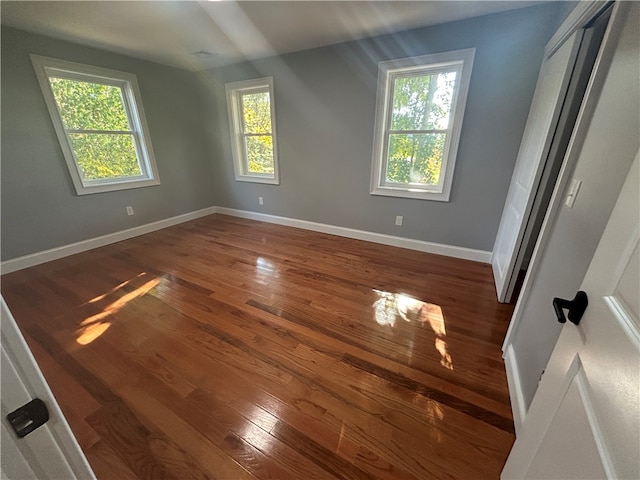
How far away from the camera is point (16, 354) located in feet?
1.28

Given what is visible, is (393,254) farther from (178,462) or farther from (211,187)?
(211,187)

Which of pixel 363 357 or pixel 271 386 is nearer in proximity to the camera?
pixel 271 386

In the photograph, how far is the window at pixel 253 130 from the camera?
146 inches

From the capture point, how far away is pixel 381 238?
11.1 ft

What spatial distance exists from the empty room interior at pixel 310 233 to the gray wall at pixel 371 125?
0.08ft

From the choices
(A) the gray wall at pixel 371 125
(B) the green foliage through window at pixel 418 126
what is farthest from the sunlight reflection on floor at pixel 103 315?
(B) the green foliage through window at pixel 418 126

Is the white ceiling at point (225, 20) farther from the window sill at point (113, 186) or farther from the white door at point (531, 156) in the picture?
the window sill at point (113, 186)

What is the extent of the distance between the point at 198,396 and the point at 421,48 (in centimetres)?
348

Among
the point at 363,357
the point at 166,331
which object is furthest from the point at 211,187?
the point at 363,357

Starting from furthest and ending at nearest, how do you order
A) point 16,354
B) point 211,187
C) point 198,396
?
point 211,187, point 198,396, point 16,354

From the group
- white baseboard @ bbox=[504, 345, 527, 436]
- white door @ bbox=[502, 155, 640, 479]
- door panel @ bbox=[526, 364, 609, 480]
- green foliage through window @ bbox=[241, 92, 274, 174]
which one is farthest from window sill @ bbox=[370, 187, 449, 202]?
door panel @ bbox=[526, 364, 609, 480]

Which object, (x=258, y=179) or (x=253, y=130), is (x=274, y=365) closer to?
(x=258, y=179)

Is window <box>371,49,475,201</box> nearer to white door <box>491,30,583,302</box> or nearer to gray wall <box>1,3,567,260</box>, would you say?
gray wall <box>1,3,567,260</box>

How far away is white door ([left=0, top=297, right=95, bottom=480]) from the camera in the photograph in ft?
1.25
